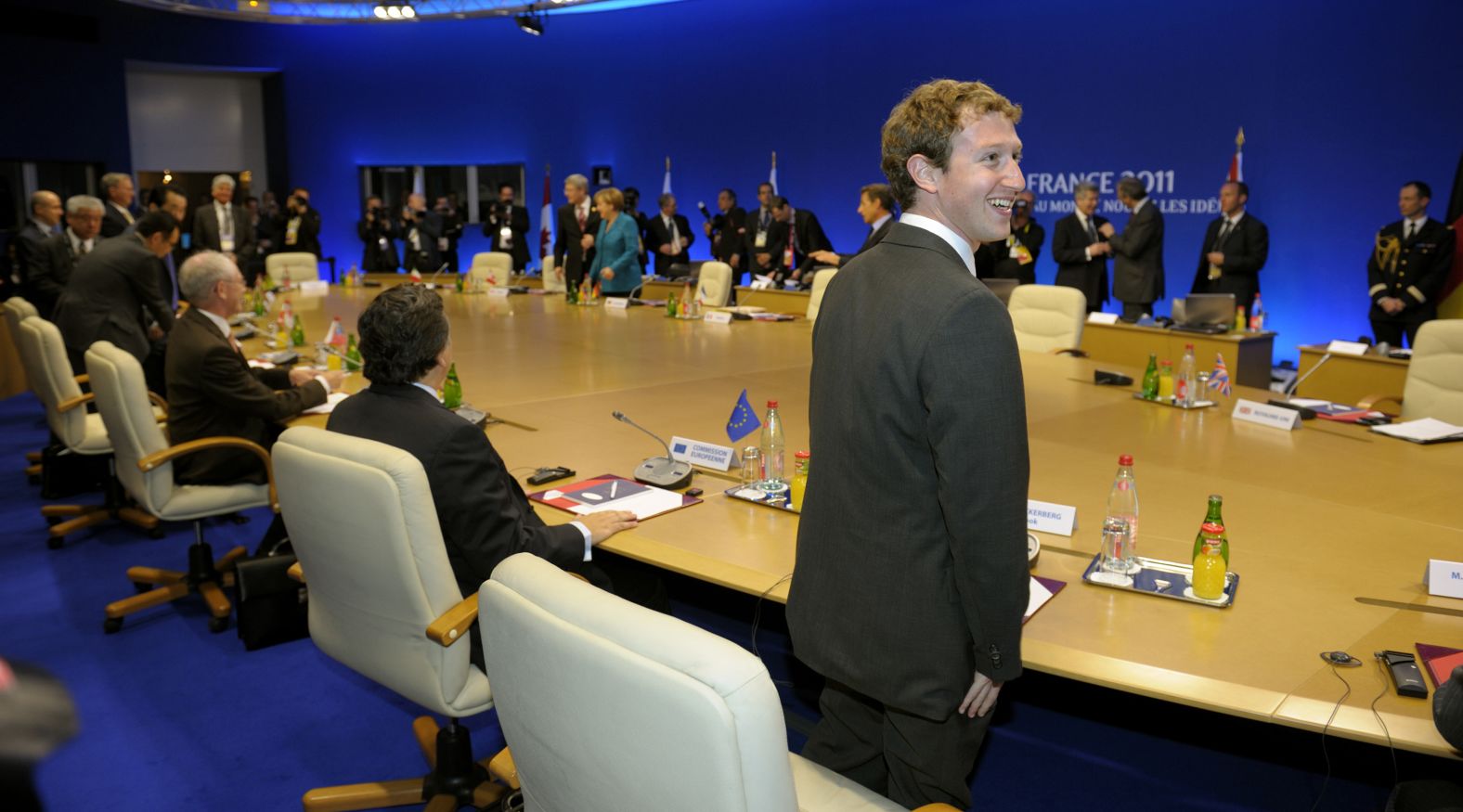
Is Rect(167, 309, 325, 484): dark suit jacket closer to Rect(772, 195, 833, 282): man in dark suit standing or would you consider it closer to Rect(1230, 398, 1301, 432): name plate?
Rect(1230, 398, 1301, 432): name plate

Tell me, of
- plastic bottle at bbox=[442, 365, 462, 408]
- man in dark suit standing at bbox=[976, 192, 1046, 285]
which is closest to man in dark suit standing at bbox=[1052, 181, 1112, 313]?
man in dark suit standing at bbox=[976, 192, 1046, 285]

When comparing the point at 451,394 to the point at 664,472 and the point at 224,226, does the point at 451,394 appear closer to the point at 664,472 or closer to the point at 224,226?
the point at 664,472

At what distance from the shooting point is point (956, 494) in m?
1.50

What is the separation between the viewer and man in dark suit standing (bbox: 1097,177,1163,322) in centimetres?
781

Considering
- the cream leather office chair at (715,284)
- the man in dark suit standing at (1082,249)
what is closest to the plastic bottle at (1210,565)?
the cream leather office chair at (715,284)

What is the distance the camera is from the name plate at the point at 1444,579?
202 cm

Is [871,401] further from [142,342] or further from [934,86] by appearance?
[142,342]

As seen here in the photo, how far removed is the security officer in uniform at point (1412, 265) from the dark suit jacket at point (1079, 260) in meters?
1.92

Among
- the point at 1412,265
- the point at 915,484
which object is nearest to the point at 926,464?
the point at 915,484

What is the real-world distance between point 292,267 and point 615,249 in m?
3.44

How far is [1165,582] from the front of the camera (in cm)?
206

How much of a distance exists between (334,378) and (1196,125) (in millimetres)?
7419

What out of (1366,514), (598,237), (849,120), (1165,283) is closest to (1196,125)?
(1165,283)

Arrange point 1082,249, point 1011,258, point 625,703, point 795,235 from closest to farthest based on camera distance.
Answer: point 625,703 → point 1082,249 → point 1011,258 → point 795,235
